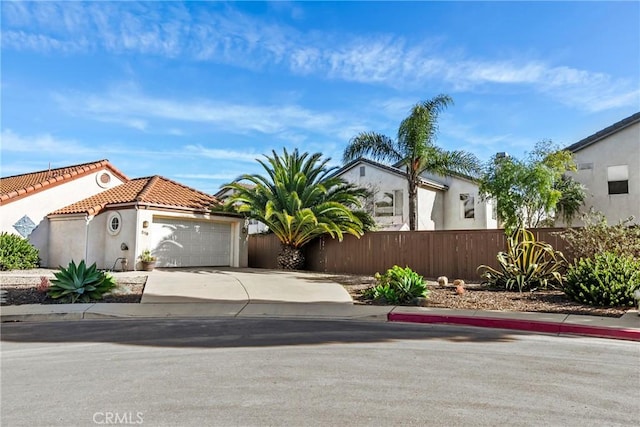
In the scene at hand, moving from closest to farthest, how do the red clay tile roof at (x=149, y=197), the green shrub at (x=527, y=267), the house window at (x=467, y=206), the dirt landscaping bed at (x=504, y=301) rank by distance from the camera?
the dirt landscaping bed at (x=504, y=301), the green shrub at (x=527, y=267), the red clay tile roof at (x=149, y=197), the house window at (x=467, y=206)

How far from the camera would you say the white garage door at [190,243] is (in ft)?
67.0

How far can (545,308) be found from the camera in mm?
10836

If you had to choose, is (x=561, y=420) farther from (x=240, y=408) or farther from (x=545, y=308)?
(x=545, y=308)

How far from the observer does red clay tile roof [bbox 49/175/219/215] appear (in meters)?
20.4

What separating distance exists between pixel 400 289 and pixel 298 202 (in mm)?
8905

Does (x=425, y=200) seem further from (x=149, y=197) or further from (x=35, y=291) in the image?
(x=35, y=291)

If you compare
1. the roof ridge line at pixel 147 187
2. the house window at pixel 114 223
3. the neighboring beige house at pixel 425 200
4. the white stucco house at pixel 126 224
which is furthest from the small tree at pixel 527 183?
the house window at pixel 114 223

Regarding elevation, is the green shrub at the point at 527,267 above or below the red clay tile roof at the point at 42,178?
below

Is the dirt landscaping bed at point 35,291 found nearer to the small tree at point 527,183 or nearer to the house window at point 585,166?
the small tree at point 527,183

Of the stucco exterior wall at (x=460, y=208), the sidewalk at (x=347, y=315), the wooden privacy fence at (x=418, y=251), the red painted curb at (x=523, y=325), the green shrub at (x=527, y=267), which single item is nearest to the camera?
the red painted curb at (x=523, y=325)

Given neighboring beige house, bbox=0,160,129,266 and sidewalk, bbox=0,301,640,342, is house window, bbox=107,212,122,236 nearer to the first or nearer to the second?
neighboring beige house, bbox=0,160,129,266

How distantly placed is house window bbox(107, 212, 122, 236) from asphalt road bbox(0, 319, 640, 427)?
37.8 ft

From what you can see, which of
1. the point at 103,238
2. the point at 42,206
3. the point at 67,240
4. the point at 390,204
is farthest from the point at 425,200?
the point at 42,206

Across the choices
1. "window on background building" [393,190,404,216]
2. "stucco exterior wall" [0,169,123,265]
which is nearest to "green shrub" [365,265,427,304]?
"window on background building" [393,190,404,216]
